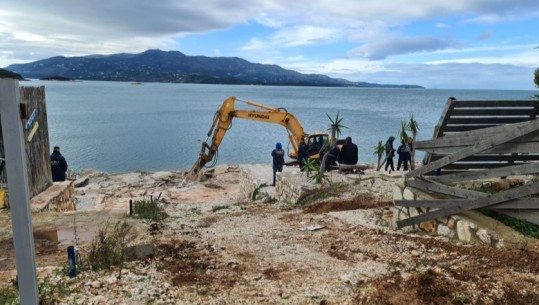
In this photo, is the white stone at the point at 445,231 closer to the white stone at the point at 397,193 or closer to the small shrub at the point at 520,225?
the small shrub at the point at 520,225

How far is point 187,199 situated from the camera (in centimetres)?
1841

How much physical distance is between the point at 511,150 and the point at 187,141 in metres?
41.4

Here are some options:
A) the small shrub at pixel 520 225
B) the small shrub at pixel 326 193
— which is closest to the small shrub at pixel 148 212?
the small shrub at pixel 326 193

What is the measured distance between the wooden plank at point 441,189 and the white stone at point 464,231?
1.42 feet

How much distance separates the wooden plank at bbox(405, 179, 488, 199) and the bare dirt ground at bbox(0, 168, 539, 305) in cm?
79

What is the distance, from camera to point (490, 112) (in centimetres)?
747

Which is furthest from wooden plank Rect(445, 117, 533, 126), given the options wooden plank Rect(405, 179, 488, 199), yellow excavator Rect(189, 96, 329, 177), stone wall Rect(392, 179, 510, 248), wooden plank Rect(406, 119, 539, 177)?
yellow excavator Rect(189, 96, 329, 177)

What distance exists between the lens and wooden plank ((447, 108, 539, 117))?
24.3 ft

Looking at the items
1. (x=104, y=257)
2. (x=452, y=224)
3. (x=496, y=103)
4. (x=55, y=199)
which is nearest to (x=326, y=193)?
(x=452, y=224)

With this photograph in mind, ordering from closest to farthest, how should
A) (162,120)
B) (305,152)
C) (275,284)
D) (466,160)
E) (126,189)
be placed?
(275,284), (466,160), (305,152), (126,189), (162,120)

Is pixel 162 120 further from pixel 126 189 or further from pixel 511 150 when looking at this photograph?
pixel 511 150

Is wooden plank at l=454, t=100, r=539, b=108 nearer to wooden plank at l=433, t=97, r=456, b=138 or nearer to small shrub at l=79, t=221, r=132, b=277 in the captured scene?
wooden plank at l=433, t=97, r=456, b=138

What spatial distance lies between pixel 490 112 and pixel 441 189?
5.56 feet

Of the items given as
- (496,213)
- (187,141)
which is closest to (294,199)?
(496,213)
